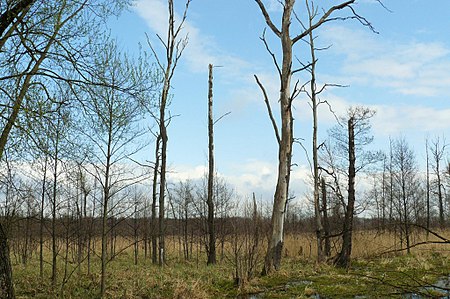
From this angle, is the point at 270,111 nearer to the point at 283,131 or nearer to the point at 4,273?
the point at 283,131

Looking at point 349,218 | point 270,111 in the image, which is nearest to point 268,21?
point 270,111

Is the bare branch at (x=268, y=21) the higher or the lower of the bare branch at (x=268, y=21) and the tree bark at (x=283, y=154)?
the higher

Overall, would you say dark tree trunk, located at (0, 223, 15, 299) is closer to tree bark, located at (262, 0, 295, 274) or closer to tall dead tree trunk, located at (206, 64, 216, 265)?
tree bark, located at (262, 0, 295, 274)

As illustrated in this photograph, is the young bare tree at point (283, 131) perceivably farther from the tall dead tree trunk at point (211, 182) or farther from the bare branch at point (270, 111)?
the tall dead tree trunk at point (211, 182)

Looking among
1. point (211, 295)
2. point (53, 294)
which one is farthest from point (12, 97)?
point (211, 295)

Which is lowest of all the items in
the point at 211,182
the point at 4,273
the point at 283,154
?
the point at 4,273

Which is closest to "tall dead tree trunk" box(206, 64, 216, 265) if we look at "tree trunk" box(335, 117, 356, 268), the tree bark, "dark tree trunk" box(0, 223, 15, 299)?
"tree trunk" box(335, 117, 356, 268)

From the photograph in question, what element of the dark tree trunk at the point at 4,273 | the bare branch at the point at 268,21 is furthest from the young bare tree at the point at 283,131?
the dark tree trunk at the point at 4,273

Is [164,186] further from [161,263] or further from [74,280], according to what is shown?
[74,280]

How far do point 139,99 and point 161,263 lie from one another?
9889mm

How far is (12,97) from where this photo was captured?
6.09 m

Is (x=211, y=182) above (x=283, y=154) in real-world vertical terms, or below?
below

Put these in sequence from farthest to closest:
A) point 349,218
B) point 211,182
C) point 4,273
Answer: point 211,182, point 349,218, point 4,273

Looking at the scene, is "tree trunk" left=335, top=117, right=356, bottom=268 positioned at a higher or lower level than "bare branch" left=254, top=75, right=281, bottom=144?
lower
